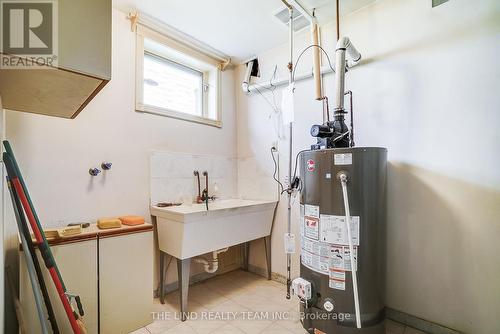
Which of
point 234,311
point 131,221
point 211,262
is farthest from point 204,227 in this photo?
point 234,311

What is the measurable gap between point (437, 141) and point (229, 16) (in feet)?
6.22

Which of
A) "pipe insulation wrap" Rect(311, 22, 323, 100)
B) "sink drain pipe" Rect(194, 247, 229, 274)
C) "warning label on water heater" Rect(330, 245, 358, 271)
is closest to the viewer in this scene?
"warning label on water heater" Rect(330, 245, 358, 271)

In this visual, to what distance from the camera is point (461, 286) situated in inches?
58.1

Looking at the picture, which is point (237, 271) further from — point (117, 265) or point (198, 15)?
point (198, 15)

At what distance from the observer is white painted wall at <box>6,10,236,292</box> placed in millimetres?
1542

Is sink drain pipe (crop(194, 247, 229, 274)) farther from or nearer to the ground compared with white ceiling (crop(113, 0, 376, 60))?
nearer to the ground

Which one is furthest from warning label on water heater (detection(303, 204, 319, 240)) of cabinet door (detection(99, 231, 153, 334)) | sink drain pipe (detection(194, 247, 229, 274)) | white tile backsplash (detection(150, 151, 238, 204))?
white tile backsplash (detection(150, 151, 238, 204))

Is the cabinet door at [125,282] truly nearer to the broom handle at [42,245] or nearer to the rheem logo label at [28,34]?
the broom handle at [42,245]

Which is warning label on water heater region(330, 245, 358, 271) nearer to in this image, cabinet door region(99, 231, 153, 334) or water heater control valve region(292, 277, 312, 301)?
water heater control valve region(292, 277, 312, 301)

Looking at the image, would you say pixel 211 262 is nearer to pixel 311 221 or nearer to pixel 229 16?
pixel 311 221

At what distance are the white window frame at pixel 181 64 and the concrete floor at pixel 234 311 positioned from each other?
172 centimetres

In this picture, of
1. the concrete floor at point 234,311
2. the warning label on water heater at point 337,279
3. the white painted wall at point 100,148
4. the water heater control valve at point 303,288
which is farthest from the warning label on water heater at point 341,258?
the white painted wall at point 100,148

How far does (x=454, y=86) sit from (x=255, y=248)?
7.45ft

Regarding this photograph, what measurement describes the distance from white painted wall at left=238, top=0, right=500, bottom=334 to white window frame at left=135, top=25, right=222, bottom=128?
56.4 inches
